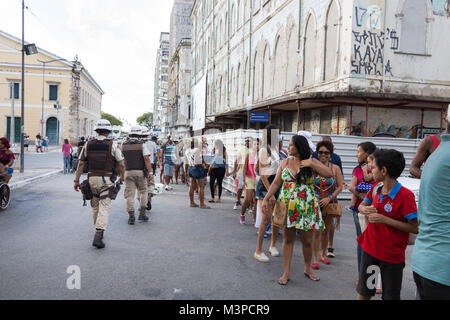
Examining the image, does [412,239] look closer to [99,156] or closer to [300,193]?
[300,193]

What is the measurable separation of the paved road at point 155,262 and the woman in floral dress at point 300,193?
56 cm

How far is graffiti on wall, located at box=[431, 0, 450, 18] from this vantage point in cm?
1501

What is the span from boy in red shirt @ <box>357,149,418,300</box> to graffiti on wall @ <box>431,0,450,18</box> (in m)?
15.0

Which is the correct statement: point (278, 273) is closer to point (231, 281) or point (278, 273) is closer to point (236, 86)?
point (231, 281)

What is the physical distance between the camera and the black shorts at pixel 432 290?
231 cm

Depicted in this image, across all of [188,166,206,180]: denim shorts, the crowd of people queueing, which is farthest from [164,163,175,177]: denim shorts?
the crowd of people queueing

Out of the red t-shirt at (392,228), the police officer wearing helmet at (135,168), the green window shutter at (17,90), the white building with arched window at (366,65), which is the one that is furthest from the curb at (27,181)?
the green window shutter at (17,90)

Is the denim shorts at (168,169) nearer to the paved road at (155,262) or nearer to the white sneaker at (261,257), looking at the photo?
the paved road at (155,262)

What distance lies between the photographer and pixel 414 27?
14859 millimetres

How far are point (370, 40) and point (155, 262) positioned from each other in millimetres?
12549

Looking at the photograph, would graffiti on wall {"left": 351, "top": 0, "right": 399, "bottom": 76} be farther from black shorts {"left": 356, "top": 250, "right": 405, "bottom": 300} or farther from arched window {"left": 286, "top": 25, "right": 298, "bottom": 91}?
black shorts {"left": 356, "top": 250, "right": 405, "bottom": 300}

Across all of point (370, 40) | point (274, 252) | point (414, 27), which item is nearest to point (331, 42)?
point (370, 40)

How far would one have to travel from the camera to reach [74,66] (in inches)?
→ 2223
